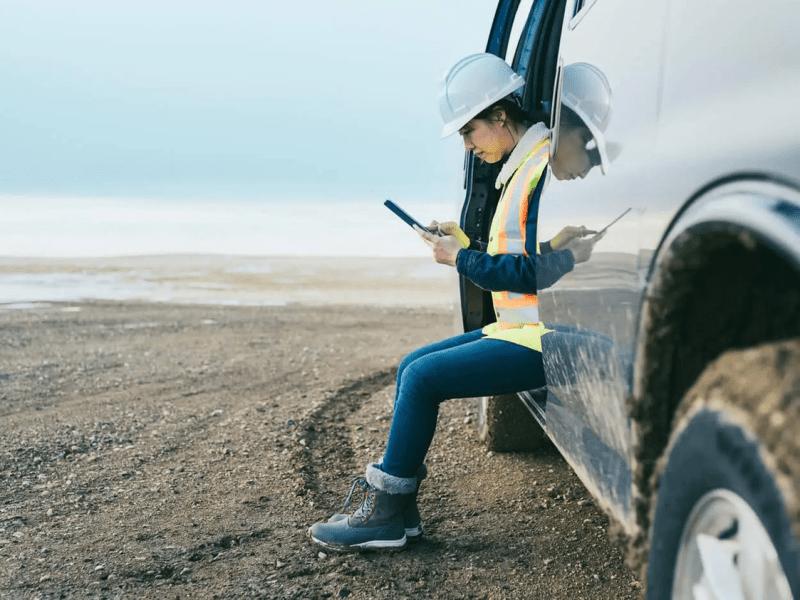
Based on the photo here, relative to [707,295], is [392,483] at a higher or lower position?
lower

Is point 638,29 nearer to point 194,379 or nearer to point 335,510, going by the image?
point 335,510

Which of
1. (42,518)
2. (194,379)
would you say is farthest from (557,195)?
(194,379)

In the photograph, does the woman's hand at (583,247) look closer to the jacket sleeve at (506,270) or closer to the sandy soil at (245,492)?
the jacket sleeve at (506,270)

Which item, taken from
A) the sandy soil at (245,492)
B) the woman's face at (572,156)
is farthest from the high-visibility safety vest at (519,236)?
the sandy soil at (245,492)

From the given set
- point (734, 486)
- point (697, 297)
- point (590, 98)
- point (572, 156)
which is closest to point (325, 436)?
point (572, 156)

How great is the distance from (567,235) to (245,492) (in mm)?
2330

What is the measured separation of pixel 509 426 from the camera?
4.57 metres

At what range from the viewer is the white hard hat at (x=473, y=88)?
3.11 m

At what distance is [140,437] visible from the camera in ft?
16.5

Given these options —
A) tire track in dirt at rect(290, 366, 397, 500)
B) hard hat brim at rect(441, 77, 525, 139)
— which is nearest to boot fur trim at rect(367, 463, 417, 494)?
tire track in dirt at rect(290, 366, 397, 500)

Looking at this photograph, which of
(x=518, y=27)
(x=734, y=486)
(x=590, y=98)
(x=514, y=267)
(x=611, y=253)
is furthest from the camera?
(x=518, y=27)

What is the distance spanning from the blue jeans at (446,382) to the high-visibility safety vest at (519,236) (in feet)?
0.18

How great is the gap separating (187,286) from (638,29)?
582 inches

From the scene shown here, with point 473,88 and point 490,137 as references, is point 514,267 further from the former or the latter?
point 473,88
